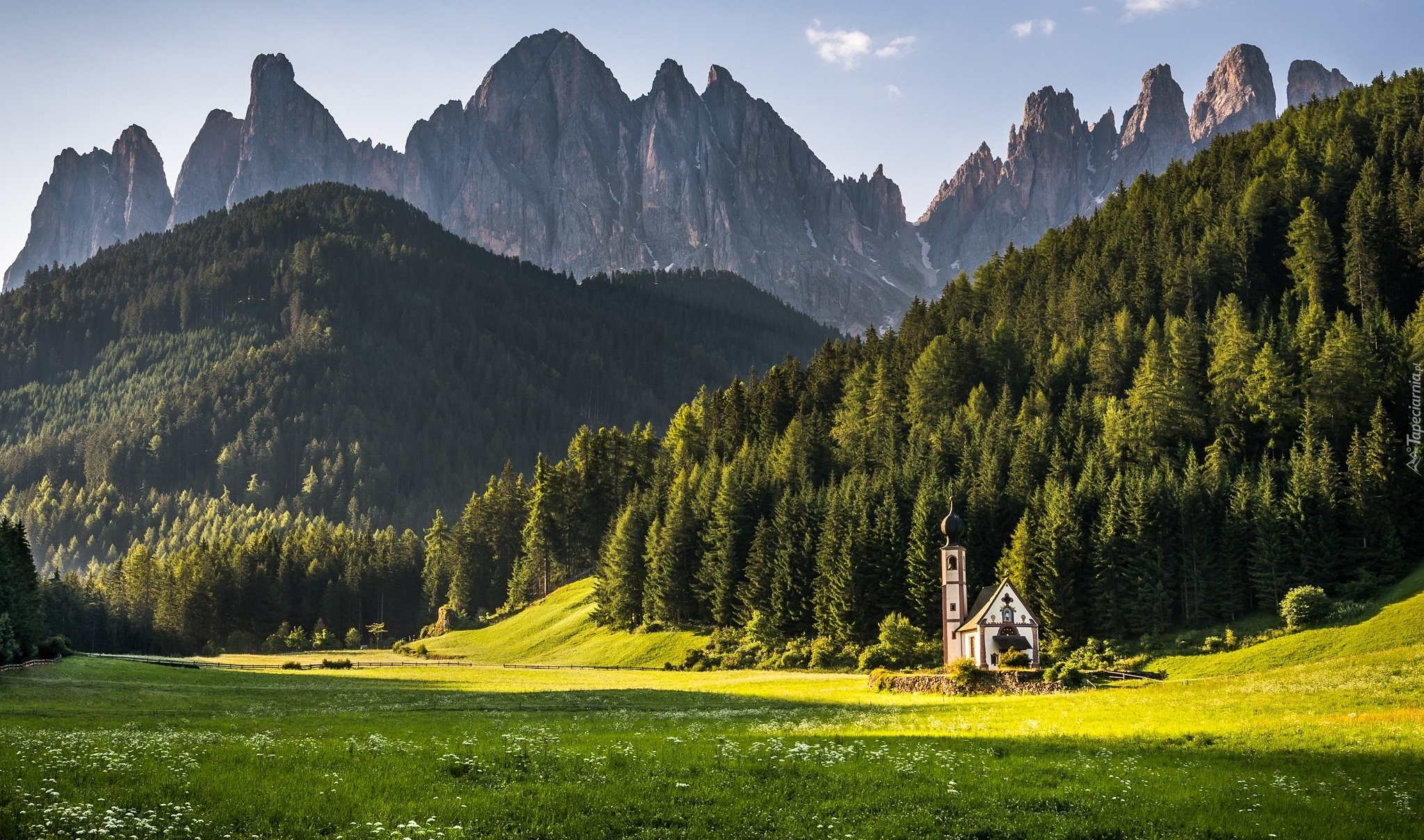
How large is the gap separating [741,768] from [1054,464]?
82905 millimetres

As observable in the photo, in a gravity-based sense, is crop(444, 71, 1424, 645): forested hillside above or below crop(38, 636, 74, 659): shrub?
above

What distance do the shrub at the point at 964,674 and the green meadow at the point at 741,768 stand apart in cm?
1210

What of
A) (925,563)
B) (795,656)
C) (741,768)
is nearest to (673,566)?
(795,656)

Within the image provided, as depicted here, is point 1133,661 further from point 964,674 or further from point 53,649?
point 53,649

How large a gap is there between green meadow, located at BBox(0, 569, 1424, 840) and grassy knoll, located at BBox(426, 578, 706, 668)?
181 feet

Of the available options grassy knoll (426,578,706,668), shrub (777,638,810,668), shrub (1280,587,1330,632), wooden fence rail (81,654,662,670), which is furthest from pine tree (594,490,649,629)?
shrub (1280,587,1330,632)

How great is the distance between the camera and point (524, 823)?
747 inches

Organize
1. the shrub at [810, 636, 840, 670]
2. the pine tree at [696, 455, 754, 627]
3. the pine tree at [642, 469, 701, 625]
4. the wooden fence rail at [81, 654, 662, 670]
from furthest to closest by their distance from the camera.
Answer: the pine tree at [642, 469, 701, 625] → the pine tree at [696, 455, 754, 627] → the wooden fence rail at [81, 654, 662, 670] → the shrub at [810, 636, 840, 670]

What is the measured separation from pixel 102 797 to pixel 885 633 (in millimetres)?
75074

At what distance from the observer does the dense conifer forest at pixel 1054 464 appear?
284ft

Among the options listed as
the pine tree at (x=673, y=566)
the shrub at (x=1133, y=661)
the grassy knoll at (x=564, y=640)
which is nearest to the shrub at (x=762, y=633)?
the grassy knoll at (x=564, y=640)

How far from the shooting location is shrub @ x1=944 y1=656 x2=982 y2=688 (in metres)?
63.8

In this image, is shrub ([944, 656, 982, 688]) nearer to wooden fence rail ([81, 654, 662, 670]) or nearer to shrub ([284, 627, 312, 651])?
wooden fence rail ([81, 654, 662, 670])

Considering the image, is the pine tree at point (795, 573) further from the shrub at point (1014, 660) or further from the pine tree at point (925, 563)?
the shrub at point (1014, 660)
